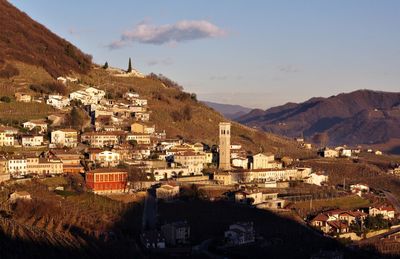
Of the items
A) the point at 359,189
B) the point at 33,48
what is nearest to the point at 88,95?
the point at 33,48

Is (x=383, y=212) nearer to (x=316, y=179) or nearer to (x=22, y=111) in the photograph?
(x=316, y=179)

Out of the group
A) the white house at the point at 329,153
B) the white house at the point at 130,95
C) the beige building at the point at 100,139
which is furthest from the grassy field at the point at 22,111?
the white house at the point at 329,153

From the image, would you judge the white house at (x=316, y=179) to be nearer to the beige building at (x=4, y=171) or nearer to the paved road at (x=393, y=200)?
the paved road at (x=393, y=200)

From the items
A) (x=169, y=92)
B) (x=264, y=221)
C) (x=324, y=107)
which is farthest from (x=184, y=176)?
(x=324, y=107)

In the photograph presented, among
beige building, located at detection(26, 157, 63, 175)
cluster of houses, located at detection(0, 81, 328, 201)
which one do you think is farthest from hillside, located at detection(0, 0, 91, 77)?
beige building, located at detection(26, 157, 63, 175)

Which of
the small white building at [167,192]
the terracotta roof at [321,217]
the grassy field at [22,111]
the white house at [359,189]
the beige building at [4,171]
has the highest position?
the grassy field at [22,111]

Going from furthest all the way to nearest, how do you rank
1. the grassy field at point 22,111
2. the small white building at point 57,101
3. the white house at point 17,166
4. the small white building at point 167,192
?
the small white building at point 57,101
the grassy field at point 22,111
the white house at point 17,166
the small white building at point 167,192
